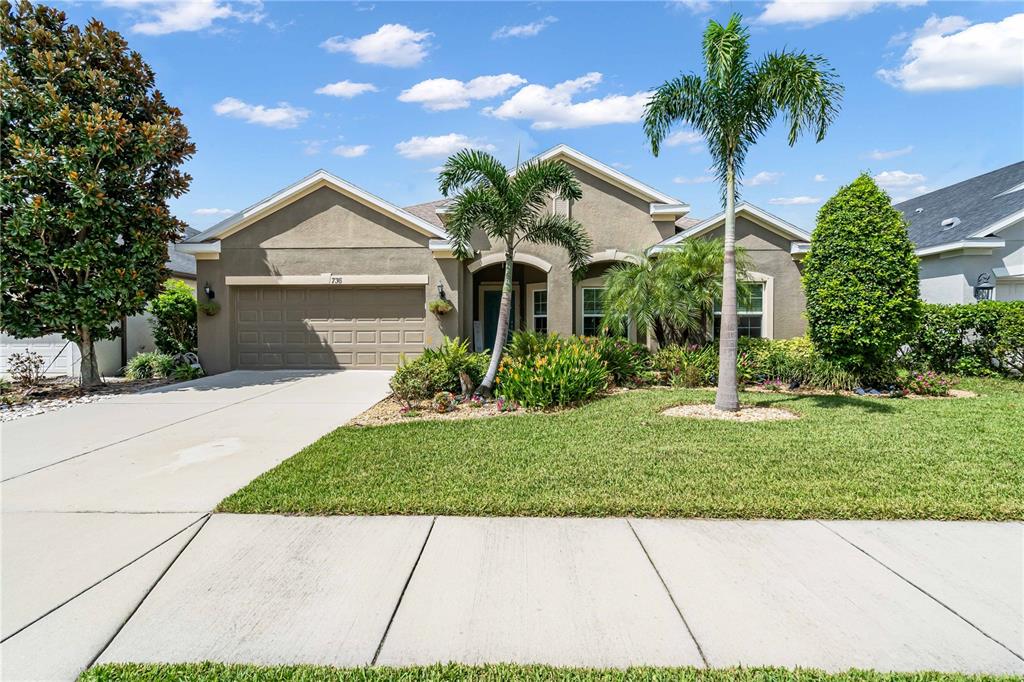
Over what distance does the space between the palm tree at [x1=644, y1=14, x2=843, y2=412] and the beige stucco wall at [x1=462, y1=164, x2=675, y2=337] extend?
4695 mm

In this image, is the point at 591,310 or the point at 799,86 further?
the point at 591,310

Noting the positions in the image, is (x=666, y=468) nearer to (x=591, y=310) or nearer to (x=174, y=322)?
(x=591, y=310)

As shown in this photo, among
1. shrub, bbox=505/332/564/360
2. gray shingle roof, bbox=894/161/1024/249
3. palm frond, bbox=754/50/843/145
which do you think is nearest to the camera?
palm frond, bbox=754/50/843/145

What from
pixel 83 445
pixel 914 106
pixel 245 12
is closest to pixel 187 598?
pixel 83 445

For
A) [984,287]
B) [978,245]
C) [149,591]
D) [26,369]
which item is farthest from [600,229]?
[26,369]

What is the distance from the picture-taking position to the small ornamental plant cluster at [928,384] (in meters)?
9.42

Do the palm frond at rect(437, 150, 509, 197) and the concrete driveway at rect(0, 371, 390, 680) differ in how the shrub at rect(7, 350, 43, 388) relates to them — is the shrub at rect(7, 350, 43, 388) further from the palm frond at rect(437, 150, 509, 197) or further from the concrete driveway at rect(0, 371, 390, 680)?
the palm frond at rect(437, 150, 509, 197)

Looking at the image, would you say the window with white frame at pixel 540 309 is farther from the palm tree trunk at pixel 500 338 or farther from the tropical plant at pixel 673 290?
the palm tree trunk at pixel 500 338

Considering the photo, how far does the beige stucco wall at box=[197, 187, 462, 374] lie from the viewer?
529 inches

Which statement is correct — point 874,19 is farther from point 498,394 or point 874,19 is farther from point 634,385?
point 498,394

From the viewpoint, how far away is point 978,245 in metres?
12.7

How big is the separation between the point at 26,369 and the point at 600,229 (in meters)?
13.7

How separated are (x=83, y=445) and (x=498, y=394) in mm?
5942

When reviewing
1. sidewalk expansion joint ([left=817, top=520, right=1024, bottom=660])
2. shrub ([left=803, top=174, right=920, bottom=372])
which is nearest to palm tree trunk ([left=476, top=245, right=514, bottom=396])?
shrub ([left=803, top=174, right=920, bottom=372])
